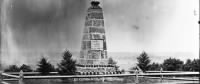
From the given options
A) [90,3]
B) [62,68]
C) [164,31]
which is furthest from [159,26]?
[62,68]

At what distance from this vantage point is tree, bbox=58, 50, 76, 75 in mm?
13445

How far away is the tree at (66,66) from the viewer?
13445 millimetres

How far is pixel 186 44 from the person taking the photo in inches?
575

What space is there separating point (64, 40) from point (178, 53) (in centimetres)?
586

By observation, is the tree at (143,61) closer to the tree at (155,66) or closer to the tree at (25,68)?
the tree at (155,66)

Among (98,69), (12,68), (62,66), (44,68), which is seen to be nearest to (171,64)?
(98,69)

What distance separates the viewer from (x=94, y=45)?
18.0m

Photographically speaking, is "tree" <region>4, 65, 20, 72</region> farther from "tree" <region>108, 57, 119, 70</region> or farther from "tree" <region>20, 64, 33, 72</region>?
"tree" <region>108, 57, 119, 70</region>

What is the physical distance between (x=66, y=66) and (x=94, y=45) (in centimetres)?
470

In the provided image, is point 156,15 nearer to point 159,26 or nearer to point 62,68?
point 159,26

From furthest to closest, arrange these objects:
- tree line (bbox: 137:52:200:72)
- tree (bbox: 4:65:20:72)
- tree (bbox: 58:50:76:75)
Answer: tree line (bbox: 137:52:200:72) → tree (bbox: 4:65:20:72) → tree (bbox: 58:50:76:75)

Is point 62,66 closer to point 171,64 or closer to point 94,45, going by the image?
point 94,45

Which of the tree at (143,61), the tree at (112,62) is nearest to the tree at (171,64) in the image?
the tree at (143,61)

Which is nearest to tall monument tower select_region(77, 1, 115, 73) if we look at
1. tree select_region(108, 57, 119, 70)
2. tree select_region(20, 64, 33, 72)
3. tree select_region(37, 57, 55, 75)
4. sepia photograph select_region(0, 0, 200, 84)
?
tree select_region(108, 57, 119, 70)
